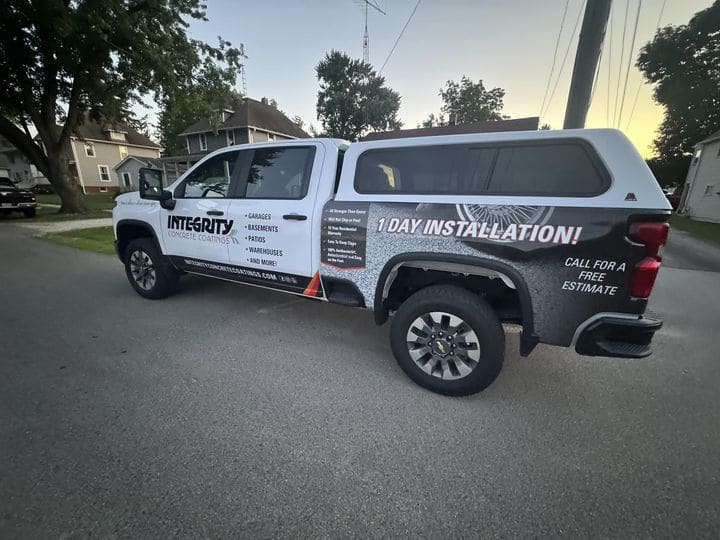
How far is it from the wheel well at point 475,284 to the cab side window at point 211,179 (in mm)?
2378

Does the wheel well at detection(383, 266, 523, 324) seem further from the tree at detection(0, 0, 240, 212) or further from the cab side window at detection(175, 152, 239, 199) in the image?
the tree at detection(0, 0, 240, 212)

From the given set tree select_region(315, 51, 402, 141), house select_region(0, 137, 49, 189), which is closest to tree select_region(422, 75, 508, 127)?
tree select_region(315, 51, 402, 141)

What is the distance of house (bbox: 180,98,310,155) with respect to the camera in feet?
88.5

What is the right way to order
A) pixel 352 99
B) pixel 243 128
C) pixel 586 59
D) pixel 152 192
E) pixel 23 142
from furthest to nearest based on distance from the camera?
pixel 352 99 → pixel 243 128 → pixel 23 142 → pixel 586 59 → pixel 152 192

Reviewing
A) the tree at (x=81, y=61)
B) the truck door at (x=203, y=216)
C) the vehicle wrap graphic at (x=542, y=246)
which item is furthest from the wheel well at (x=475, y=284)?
the tree at (x=81, y=61)

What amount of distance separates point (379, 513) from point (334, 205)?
7.64 feet

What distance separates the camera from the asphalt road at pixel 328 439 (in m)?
1.68

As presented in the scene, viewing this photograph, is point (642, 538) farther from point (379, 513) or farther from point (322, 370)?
point (322, 370)

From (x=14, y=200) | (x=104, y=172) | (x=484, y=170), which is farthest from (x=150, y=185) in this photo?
(x=104, y=172)

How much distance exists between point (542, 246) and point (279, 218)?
240 centimetres

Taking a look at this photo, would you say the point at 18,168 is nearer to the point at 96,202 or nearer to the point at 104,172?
the point at 104,172

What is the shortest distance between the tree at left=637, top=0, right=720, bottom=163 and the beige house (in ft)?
168

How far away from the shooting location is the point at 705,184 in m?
19.7

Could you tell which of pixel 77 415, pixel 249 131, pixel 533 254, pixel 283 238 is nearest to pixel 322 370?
pixel 283 238
